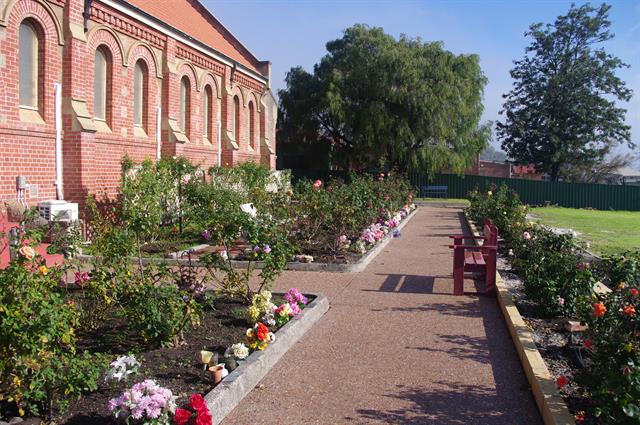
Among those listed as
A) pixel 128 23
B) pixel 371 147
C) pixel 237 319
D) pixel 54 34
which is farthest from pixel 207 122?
pixel 237 319

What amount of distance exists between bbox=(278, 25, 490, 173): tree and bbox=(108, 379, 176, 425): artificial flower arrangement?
32088 mm

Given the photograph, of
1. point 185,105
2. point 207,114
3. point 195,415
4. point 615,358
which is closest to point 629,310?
point 615,358

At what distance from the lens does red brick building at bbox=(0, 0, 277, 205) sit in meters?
12.9

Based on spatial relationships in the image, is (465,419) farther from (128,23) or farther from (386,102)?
(386,102)

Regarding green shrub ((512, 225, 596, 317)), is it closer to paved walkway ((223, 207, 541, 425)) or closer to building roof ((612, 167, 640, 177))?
paved walkway ((223, 207, 541, 425))

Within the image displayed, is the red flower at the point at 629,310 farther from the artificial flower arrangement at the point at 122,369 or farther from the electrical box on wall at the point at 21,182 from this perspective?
the electrical box on wall at the point at 21,182

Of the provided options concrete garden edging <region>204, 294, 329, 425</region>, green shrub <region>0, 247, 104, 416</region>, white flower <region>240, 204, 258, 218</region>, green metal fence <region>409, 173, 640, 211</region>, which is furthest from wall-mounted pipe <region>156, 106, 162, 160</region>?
green metal fence <region>409, 173, 640, 211</region>

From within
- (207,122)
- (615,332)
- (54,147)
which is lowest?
(615,332)

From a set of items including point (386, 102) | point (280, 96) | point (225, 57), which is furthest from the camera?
point (280, 96)

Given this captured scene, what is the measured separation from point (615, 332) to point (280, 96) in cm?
3784

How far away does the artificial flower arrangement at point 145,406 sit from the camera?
3.94m

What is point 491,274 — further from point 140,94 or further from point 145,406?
point 140,94

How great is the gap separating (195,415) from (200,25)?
24.4 m

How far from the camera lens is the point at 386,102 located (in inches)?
1430
